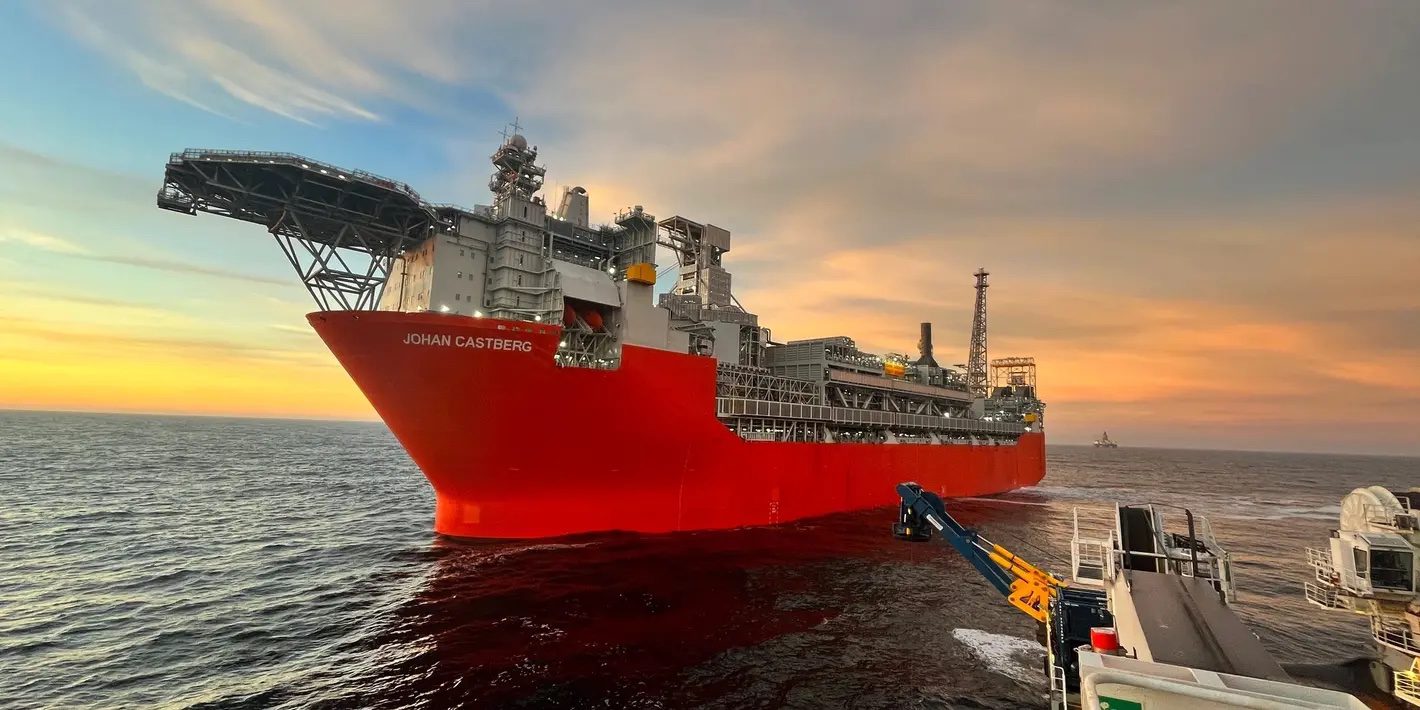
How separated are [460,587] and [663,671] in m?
7.59

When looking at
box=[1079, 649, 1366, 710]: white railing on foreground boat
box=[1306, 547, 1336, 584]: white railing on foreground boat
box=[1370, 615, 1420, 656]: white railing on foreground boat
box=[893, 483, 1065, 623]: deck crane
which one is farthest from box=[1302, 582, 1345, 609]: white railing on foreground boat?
box=[1079, 649, 1366, 710]: white railing on foreground boat

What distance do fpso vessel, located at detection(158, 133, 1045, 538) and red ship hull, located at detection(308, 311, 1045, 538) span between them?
64 millimetres

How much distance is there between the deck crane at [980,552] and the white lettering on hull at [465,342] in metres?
12.3

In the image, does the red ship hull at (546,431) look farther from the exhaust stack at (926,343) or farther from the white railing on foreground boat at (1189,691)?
the exhaust stack at (926,343)

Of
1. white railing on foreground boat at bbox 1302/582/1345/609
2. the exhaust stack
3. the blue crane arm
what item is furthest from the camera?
the exhaust stack

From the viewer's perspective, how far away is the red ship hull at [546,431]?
1697 centimetres

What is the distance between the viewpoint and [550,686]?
10266 millimetres

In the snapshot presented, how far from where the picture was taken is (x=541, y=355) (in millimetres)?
17688

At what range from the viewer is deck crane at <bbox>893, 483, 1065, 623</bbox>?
37.3ft

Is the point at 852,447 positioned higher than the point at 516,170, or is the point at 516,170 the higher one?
the point at 516,170

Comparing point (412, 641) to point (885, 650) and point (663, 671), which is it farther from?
point (885, 650)

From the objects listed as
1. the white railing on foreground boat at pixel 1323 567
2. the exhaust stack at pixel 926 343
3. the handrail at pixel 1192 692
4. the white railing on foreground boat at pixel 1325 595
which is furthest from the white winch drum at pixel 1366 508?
the exhaust stack at pixel 926 343

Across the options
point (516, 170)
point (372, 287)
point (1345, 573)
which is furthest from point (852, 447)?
point (372, 287)

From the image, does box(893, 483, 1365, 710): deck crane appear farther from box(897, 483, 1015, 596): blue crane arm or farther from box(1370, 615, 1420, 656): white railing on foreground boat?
box(1370, 615, 1420, 656): white railing on foreground boat
